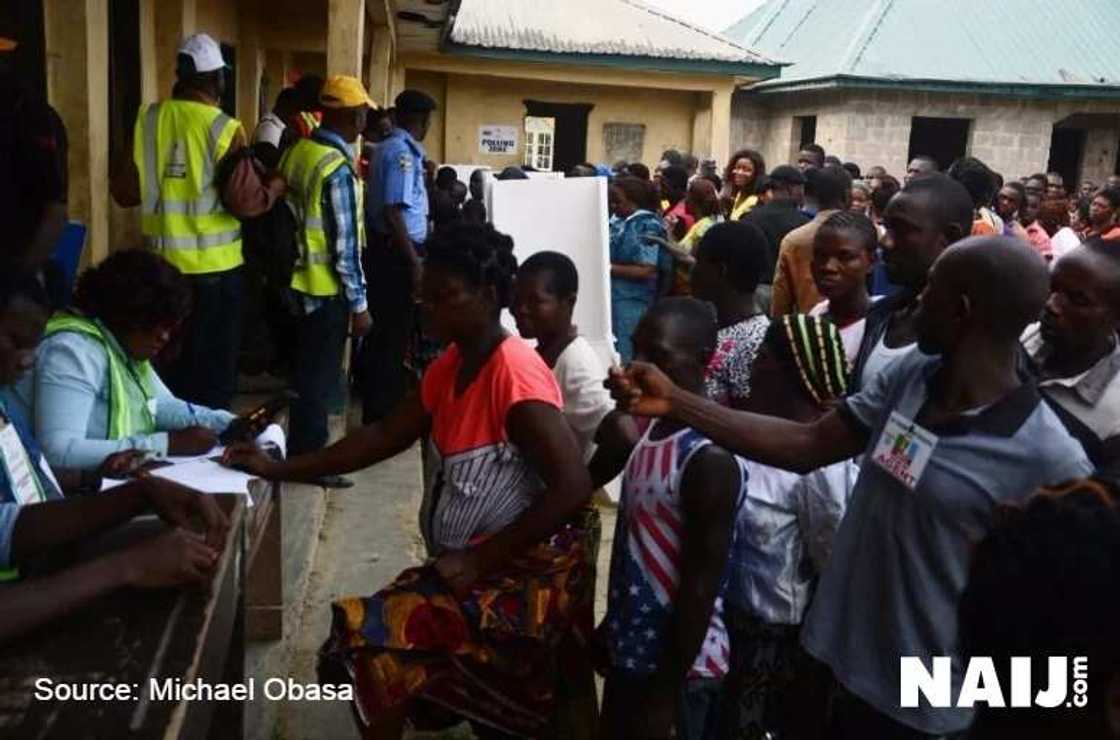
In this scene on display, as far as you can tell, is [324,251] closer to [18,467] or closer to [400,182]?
[400,182]

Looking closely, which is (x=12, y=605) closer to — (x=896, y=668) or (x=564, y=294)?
(x=896, y=668)

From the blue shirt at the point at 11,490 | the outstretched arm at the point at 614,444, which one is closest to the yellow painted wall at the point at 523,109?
the outstretched arm at the point at 614,444

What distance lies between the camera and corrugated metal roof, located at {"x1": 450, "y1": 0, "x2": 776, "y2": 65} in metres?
15.3

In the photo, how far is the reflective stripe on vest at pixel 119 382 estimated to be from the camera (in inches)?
103

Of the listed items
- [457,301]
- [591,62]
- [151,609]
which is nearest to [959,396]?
[457,301]

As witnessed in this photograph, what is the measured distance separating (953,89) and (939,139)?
1828 millimetres

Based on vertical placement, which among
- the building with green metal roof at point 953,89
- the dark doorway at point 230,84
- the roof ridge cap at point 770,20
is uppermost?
the roof ridge cap at point 770,20

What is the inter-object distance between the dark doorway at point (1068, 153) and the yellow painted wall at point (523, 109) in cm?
811

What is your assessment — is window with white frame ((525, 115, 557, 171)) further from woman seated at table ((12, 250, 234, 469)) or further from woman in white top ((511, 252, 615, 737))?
woman seated at table ((12, 250, 234, 469))

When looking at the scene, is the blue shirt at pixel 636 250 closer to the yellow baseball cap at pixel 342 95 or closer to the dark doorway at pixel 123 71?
the yellow baseball cap at pixel 342 95

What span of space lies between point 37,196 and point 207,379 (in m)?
3.24

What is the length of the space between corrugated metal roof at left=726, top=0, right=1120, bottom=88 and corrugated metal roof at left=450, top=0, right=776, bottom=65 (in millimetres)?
3062

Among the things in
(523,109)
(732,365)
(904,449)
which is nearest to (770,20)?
(523,109)

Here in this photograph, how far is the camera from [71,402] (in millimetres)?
2543
